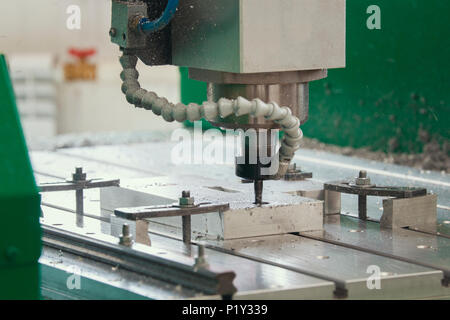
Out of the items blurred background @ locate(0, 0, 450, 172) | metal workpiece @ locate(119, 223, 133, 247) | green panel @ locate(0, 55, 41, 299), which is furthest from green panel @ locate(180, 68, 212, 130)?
green panel @ locate(0, 55, 41, 299)

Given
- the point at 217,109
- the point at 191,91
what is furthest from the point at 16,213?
the point at 191,91

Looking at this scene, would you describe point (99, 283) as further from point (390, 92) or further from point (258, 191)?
point (390, 92)

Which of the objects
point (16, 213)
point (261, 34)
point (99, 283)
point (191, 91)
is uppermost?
point (261, 34)

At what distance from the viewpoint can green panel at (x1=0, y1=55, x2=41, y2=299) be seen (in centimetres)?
123

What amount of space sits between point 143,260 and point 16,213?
0.25 meters

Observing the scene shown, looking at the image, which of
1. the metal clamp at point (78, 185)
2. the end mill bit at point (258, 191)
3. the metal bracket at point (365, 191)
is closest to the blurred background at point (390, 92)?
the metal clamp at point (78, 185)

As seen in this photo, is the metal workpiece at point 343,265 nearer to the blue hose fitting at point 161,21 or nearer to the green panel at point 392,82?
the blue hose fitting at point 161,21

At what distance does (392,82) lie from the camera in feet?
8.82

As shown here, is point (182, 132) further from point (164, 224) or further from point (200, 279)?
point (200, 279)

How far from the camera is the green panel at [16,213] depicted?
1.23 meters

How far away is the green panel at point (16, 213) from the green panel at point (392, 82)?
1529mm

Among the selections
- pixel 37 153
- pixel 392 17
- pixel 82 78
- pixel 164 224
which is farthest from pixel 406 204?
pixel 82 78

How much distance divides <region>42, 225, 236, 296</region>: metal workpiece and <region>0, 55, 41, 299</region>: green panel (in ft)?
0.63
